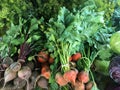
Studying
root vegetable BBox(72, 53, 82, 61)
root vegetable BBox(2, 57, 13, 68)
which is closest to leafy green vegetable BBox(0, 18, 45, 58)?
root vegetable BBox(2, 57, 13, 68)

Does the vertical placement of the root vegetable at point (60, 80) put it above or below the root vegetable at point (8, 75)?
below

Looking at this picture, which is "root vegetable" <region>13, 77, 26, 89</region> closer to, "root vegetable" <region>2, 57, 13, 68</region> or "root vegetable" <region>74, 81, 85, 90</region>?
"root vegetable" <region>2, 57, 13, 68</region>

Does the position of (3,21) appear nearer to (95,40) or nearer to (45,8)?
(45,8)

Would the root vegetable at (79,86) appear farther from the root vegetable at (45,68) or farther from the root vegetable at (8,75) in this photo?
the root vegetable at (8,75)

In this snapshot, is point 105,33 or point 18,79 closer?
point 18,79

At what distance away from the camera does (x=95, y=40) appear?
1.02 metres

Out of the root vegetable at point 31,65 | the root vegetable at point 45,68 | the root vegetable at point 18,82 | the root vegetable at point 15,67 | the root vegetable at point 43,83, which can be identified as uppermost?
the root vegetable at point 15,67

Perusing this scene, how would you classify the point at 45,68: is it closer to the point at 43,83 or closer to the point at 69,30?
the point at 43,83

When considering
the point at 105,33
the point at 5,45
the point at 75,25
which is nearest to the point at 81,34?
the point at 75,25

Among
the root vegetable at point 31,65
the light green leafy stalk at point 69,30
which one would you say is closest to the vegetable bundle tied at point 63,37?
the light green leafy stalk at point 69,30

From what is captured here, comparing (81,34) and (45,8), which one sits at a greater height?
(45,8)

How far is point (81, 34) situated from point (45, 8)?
0.58ft

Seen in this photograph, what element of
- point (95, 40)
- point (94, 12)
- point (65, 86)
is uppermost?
point (94, 12)

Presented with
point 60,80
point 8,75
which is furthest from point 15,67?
point 60,80
